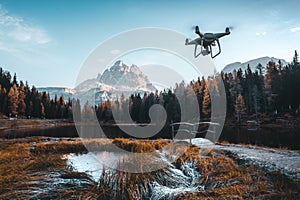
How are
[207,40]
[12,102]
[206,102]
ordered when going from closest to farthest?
1. [207,40]
2. [206,102]
3. [12,102]

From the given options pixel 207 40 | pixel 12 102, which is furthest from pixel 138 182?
pixel 12 102

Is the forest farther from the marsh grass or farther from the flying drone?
the flying drone

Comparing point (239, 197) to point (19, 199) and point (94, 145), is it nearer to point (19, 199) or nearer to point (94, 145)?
point (19, 199)

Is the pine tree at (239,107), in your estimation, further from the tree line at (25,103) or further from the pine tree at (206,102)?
the tree line at (25,103)

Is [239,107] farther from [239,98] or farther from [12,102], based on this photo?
[12,102]

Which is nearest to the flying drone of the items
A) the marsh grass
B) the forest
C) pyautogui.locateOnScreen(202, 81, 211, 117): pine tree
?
the marsh grass

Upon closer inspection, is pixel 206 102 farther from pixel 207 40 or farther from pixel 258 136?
pixel 207 40

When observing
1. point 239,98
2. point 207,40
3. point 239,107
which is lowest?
point 239,107

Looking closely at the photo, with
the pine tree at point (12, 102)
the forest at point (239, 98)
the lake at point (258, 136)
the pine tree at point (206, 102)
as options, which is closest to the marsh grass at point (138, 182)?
the lake at point (258, 136)

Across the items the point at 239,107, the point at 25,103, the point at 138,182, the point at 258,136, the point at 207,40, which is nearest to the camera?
the point at 138,182

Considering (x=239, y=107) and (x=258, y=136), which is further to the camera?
(x=239, y=107)

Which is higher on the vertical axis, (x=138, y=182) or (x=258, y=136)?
(x=138, y=182)
